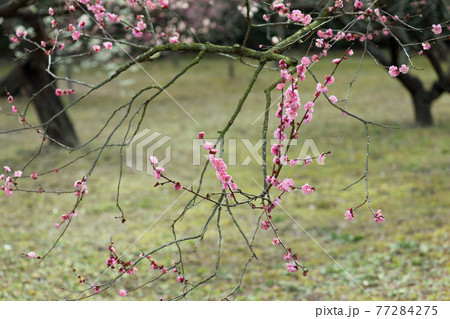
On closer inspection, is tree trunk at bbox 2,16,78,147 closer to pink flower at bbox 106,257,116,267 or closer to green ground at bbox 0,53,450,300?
green ground at bbox 0,53,450,300

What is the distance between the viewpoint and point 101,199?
27.7 ft

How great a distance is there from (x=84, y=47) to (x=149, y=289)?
42.2 ft

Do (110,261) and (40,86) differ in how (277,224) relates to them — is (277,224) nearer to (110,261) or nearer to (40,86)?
(110,261)

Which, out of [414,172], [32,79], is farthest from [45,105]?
[414,172]

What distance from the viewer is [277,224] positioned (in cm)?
730

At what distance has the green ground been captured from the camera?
5.41 metres

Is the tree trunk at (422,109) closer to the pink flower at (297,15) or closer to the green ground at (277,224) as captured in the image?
the green ground at (277,224)

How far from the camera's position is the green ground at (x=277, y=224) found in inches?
213

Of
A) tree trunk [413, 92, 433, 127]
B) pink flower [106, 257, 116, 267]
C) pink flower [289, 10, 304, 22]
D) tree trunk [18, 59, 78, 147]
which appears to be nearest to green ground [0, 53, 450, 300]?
tree trunk [413, 92, 433, 127]

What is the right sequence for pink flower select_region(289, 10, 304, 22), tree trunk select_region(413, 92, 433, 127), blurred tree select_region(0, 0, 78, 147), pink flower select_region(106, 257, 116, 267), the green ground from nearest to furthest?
pink flower select_region(106, 257, 116, 267) → pink flower select_region(289, 10, 304, 22) → the green ground → blurred tree select_region(0, 0, 78, 147) → tree trunk select_region(413, 92, 433, 127)

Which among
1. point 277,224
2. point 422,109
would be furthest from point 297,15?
point 422,109

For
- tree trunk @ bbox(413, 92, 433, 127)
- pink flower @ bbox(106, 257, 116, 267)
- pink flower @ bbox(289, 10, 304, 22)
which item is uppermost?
pink flower @ bbox(289, 10, 304, 22)

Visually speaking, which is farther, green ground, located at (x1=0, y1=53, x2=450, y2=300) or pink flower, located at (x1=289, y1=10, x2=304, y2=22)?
green ground, located at (x1=0, y1=53, x2=450, y2=300)

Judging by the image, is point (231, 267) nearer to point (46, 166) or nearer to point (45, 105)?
point (46, 166)
